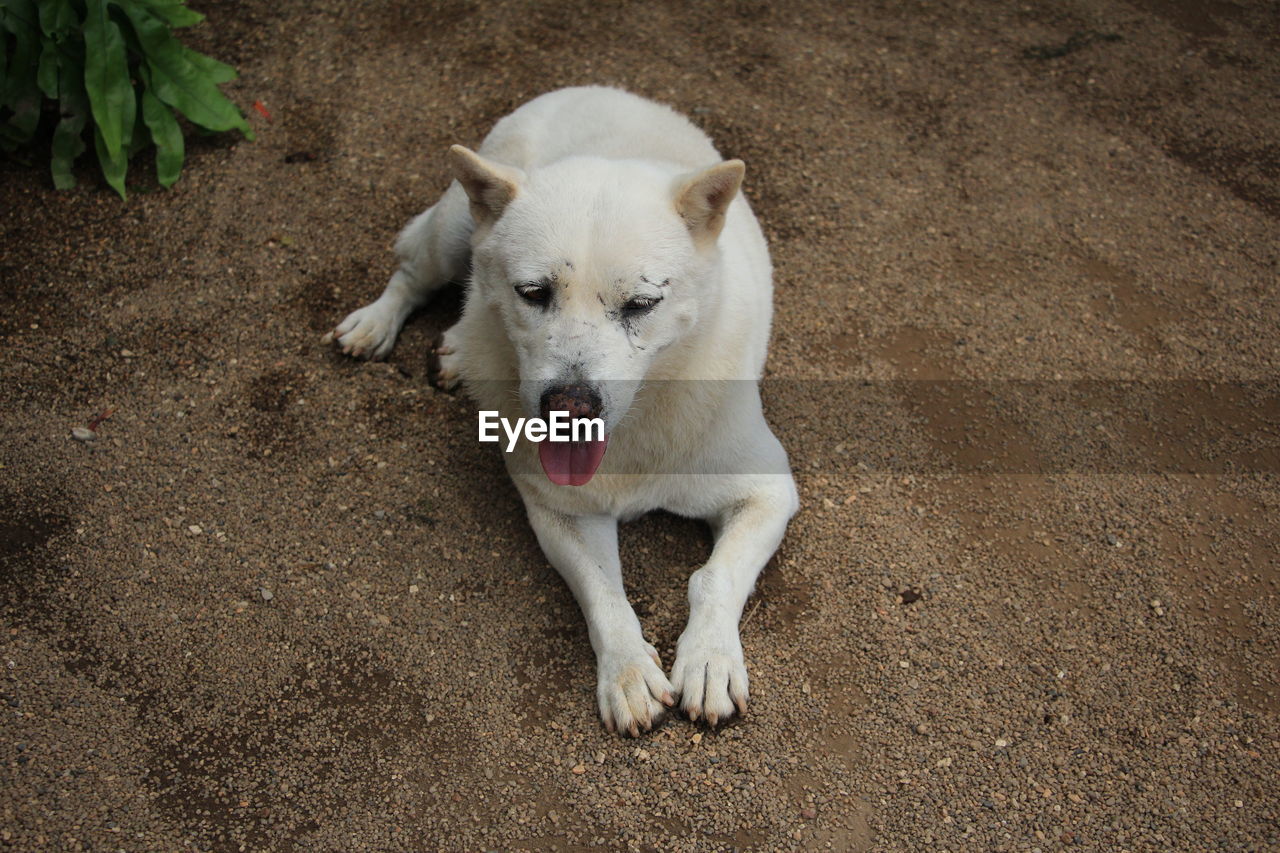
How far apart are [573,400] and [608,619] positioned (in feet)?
2.97

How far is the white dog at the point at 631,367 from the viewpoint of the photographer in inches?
116

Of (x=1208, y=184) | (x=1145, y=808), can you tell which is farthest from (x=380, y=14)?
(x=1145, y=808)

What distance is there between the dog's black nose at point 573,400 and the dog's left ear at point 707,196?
683 millimetres

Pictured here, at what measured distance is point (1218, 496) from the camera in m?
4.03

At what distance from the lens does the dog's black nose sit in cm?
285

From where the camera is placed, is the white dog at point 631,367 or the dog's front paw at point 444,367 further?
the dog's front paw at point 444,367

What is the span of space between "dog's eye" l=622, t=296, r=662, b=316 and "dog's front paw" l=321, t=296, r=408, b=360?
6.16 ft

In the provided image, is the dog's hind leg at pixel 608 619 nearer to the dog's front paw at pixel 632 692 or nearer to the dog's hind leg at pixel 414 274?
the dog's front paw at pixel 632 692

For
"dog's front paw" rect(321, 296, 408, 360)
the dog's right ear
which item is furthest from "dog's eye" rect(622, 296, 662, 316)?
"dog's front paw" rect(321, 296, 408, 360)

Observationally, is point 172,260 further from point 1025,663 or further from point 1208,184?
point 1208,184

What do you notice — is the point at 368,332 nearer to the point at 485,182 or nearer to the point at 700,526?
the point at 485,182

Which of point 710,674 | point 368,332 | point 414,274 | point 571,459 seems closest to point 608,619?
point 710,674

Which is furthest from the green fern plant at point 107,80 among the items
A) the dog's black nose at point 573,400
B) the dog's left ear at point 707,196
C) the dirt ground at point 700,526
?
the dog's black nose at point 573,400

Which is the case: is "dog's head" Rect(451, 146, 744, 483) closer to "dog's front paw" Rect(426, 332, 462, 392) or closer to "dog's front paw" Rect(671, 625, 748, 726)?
"dog's front paw" Rect(671, 625, 748, 726)
